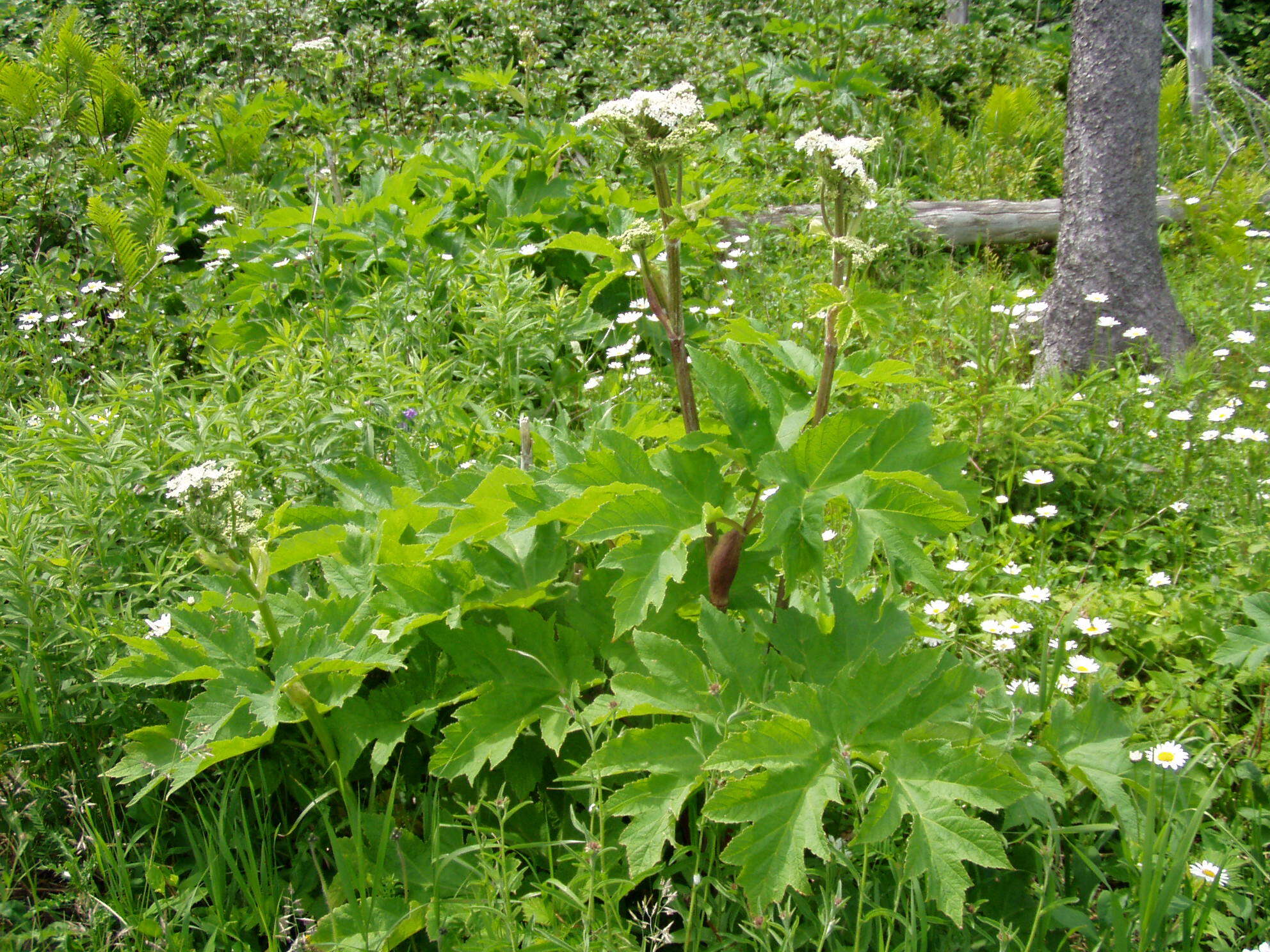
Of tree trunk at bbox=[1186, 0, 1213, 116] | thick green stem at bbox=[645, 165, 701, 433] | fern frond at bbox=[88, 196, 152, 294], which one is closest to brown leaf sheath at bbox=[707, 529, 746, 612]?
thick green stem at bbox=[645, 165, 701, 433]

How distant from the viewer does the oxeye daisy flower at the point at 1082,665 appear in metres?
2.26

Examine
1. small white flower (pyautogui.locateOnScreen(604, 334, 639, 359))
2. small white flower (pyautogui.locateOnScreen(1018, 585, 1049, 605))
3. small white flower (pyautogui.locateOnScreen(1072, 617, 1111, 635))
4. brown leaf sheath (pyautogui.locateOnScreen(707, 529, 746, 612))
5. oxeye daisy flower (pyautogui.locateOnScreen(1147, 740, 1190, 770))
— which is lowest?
small white flower (pyautogui.locateOnScreen(1072, 617, 1111, 635))

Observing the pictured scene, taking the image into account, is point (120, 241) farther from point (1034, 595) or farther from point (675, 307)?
point (1034, 595)

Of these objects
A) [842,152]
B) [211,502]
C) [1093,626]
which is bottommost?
[1093,626]

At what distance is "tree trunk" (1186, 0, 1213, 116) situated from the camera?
297 inches

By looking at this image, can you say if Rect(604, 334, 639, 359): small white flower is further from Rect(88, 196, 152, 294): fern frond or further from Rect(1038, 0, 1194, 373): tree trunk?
Rect(88, 196, 152, 294): fern frond

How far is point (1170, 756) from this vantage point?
1989 mm

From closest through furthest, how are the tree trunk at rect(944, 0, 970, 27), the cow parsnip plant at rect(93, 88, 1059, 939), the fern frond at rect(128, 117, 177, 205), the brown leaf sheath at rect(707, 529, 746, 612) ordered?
the cow parsnip plant at rect(93, 88, 1059, 939)
the brown leaf sheath at rect(707, 529, 746, 612)
the fern frond at rect(128, 117, 177, 205)
the tree trunk at rect(944, 0, 970, 27)

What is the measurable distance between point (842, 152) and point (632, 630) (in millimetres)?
1034

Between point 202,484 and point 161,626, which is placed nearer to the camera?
point 202,484

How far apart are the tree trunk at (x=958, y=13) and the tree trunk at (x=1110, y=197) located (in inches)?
199

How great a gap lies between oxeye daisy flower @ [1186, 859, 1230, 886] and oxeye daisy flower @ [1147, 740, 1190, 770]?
20 cm

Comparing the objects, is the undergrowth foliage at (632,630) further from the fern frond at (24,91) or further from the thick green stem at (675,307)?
the fern frond at (24,91)

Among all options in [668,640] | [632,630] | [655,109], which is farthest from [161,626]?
[655,109]
